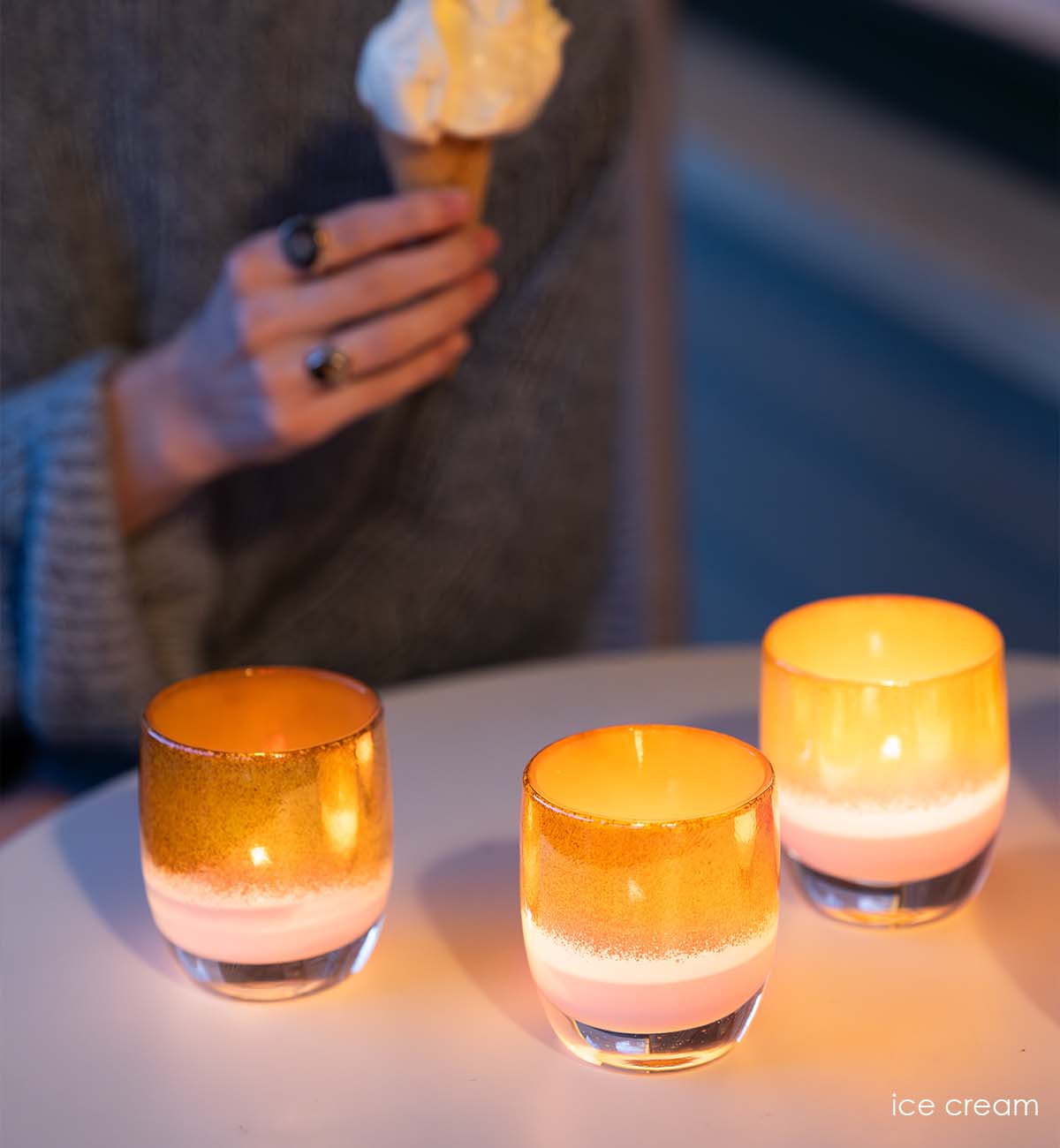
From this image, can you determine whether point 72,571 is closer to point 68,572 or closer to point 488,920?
point 68,572

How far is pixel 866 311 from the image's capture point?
2369mm

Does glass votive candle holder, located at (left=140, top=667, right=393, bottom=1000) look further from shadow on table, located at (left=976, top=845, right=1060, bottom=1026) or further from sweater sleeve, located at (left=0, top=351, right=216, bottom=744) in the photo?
sweater sleeve, located at (left=0, top=351, right=216, bottom=744)

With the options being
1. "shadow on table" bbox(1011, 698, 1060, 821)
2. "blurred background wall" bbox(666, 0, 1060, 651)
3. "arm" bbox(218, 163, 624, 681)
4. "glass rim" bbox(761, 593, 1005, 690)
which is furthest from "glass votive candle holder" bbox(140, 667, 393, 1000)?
"blurred background wall" bbox(666, 0, 1060, 651)

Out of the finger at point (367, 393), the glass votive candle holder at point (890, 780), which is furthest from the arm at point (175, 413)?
the glass votive candle holder at point (890, 780)

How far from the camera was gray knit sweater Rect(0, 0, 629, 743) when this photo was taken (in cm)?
98

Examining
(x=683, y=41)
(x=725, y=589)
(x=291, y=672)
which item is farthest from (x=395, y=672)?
(x=683, y=41)

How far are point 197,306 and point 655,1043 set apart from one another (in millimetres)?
748

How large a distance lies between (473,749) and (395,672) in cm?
41

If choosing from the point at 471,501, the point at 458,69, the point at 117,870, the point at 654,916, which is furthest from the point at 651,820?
the point at 471,501

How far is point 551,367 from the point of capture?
3.73 feet

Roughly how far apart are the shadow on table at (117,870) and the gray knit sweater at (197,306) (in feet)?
0.86

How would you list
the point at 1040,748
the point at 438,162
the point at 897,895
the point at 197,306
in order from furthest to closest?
the point at 197,306
the point at 438,162
the point at 1040,748
the point at 897,895

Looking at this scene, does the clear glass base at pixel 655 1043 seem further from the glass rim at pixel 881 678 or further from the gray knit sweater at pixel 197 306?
the gray knit sweater at pixel 197 306

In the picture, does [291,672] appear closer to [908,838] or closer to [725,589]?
[908,838]
